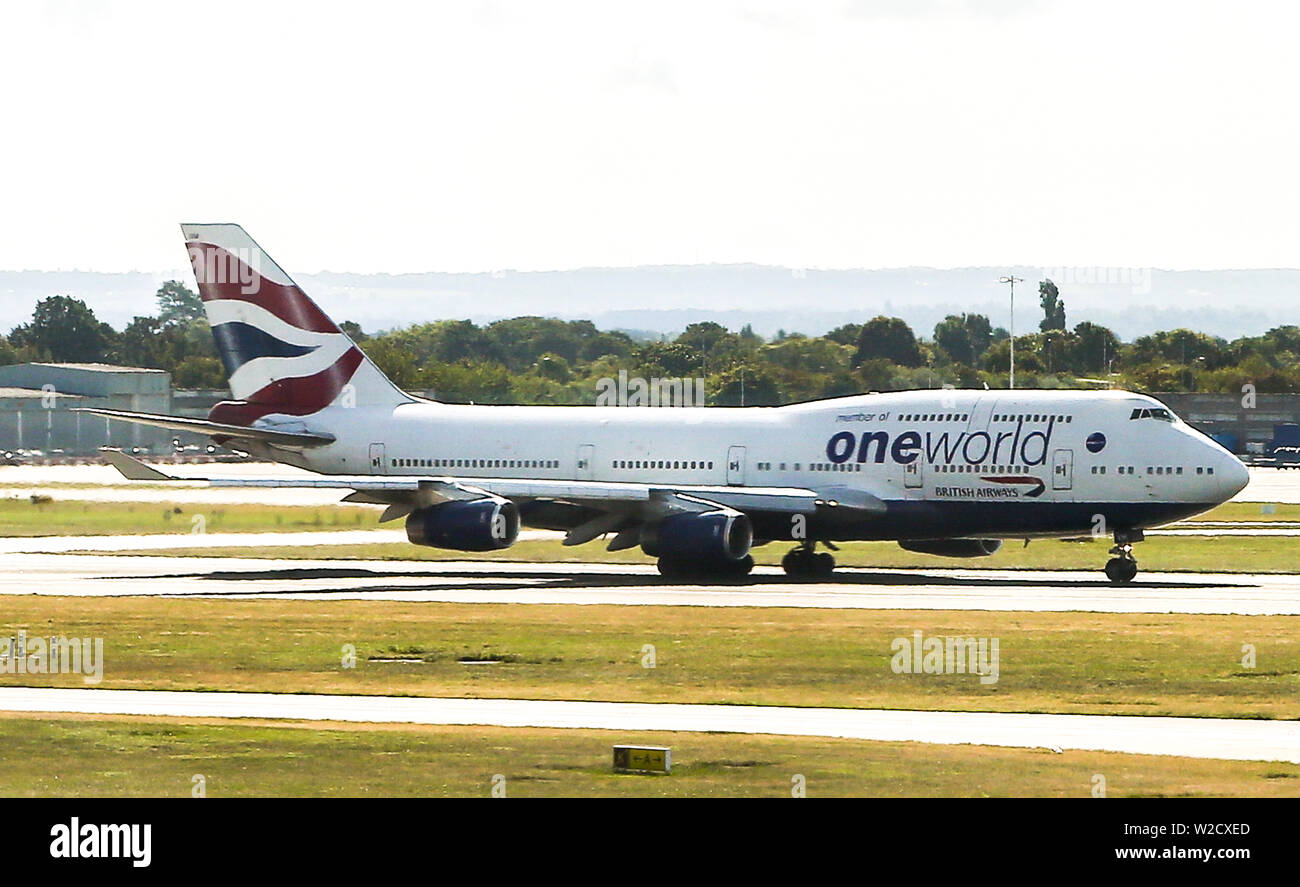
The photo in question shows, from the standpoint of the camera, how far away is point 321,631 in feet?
127

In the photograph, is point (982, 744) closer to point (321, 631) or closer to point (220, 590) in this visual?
point (321, 631)

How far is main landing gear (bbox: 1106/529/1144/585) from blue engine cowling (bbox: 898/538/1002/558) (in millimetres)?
4696

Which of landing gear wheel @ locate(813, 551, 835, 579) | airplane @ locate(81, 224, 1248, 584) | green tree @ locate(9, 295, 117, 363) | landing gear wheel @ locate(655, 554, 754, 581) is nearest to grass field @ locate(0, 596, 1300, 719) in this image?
landing gear wheel @ locate(655, 554, 754, 581)

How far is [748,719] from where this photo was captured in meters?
27.7

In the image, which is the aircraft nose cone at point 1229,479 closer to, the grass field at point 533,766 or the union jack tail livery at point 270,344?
the union jack tail livery at point 270,344

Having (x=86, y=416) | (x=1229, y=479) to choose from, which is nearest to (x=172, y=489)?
(x=1229, y=479)

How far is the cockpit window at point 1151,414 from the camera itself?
166 feet

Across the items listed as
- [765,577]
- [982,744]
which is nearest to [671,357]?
[765,577]

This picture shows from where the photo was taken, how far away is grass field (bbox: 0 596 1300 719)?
30.2 meters

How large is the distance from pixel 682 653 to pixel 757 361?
10400cm
